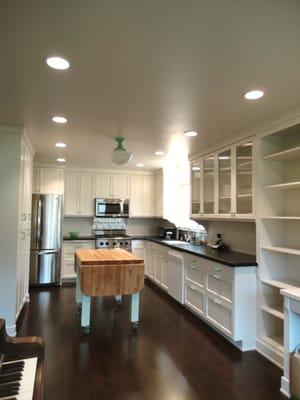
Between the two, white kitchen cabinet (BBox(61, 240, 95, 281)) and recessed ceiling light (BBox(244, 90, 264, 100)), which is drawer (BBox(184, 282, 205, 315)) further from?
white kitchen cabinet (BBox(61, 240, 95, 281))

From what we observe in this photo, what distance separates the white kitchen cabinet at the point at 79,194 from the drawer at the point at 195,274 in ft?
9.68

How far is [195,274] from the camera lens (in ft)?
13.5

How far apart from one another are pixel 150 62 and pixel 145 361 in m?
2.68

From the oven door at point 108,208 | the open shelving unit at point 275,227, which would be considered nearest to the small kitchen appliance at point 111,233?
the oven door at point 108,208

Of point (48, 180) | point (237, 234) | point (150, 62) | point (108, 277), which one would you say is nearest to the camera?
point (150, 62)

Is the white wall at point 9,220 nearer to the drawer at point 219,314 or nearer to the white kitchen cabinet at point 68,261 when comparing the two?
the drawer at point 219,314

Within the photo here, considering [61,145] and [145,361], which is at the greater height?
[61,145]

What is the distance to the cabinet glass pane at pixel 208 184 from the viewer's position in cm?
434

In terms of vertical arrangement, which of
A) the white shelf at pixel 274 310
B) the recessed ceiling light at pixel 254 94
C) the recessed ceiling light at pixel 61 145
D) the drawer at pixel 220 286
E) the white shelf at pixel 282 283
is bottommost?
the white shelf at pixel 274 310

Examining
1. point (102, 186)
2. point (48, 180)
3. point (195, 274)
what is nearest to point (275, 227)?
point (195, 274)

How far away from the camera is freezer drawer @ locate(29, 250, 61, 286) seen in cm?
564

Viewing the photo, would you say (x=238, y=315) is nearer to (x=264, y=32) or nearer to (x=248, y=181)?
(x=248, y=181)

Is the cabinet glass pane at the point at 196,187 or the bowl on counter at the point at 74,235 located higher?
the cabinet glass pane at the point at 196,187

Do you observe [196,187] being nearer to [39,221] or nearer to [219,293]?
[219,293]
